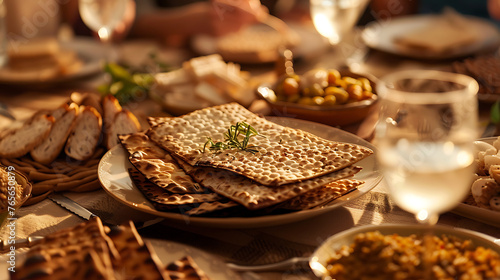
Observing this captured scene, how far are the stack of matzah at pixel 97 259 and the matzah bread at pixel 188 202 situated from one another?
8.6 inches

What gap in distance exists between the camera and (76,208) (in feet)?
4.92

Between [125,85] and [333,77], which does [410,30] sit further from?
[125,85]

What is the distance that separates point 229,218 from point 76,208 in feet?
1.64

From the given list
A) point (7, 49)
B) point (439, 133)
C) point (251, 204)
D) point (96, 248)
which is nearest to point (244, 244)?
point (251, 204)

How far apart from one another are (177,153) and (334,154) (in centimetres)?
43

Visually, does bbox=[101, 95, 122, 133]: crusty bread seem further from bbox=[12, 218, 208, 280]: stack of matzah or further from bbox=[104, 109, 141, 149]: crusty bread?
bbox=[12, 218, 208, 280]: stack of matzah

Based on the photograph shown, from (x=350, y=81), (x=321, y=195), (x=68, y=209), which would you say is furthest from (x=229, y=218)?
(x=350, y=81)

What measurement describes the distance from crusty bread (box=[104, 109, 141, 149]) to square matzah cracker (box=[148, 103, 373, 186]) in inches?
9.9

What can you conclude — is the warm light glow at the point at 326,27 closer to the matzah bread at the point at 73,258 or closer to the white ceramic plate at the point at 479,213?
the white ceramic plate at the point at 479,213

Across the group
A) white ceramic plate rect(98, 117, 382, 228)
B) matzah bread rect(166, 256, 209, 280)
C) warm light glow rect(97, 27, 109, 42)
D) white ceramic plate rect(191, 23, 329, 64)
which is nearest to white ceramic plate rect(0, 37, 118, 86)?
warm light glow rect(97, 27, 109, 42)

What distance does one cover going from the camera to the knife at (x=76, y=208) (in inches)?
54.8

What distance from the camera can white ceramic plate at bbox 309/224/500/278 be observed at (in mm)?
1062

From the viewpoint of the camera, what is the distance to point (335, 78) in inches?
85.9

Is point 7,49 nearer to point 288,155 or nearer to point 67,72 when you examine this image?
point 67,72
